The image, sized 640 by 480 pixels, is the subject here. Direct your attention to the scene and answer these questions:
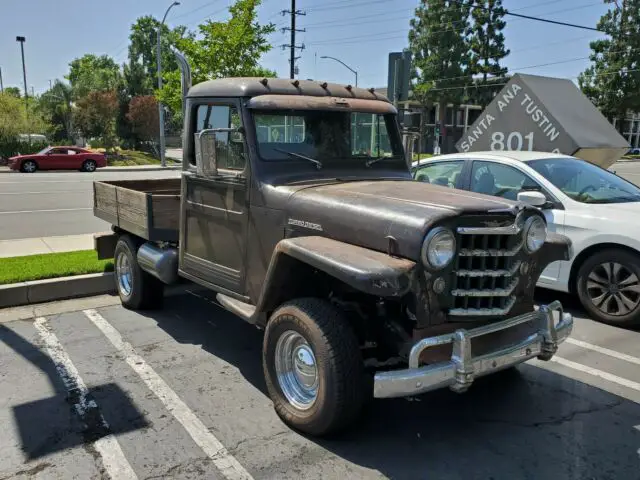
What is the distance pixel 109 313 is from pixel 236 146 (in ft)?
9.18

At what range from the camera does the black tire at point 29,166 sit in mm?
27438

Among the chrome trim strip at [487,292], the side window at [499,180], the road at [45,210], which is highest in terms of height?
the side window at [499,180]

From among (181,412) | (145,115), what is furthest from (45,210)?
(145,115)

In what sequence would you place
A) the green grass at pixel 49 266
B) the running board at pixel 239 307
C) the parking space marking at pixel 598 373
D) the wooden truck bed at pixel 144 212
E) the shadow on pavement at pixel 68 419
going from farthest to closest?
1. the green grass at pixel 49 266
2. the wooden truck bed at pixel 144 212
3. the parking space marking at pixel 598 373
4. the running board at pixel 239 307
5. the shadow on pavement at pixel 68 419

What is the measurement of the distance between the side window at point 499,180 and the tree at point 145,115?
42.1 metres

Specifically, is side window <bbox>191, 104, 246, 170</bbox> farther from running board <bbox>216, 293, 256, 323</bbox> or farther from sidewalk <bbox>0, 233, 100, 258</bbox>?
sidewalk <bbox>0, 233, 100, 258</bbox>

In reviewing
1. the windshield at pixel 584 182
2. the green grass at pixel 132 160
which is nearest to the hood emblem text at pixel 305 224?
the windshield at pixel 584 182

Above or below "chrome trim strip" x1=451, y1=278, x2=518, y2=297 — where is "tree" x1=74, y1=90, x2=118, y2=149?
above

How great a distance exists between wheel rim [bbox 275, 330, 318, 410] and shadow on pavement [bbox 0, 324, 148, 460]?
970 millimetres

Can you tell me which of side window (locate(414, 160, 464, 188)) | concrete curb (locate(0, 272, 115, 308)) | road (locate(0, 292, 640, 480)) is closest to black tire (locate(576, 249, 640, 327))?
road (locate(0, 292, 640, 480))

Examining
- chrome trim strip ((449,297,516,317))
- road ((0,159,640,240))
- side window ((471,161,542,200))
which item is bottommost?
road ((0,159,640,240))

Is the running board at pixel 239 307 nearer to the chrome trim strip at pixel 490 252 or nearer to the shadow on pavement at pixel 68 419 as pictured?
the shadow on pavement at pixel 68 419

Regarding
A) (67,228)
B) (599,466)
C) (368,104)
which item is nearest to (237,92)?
(368,104)

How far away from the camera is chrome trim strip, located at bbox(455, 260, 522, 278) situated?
10.5 ft
